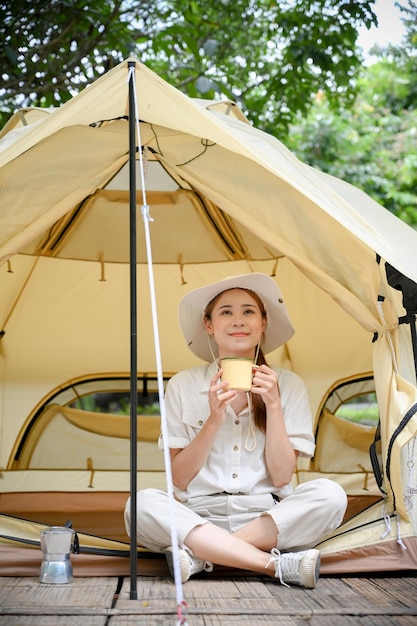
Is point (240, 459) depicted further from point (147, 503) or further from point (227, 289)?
point (227, 289)

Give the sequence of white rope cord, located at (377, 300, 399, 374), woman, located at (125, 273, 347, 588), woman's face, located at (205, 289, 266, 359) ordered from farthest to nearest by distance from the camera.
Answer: woman's face, located at (205, 289, 266, 359), white rope cord, located at (377, 300, 399, 374), woman, located at (125, 273, 347, 588)

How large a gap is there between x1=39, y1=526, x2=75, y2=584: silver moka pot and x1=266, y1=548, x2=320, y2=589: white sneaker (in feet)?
1.89

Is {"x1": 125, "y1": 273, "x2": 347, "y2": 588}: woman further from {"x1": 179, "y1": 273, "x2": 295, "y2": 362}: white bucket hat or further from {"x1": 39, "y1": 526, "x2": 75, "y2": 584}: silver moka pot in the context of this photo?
{"x1": 39, "y1": 526, "x2": 75, "y2": 584}: silver moka pot

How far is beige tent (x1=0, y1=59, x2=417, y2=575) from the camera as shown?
238 centimetres

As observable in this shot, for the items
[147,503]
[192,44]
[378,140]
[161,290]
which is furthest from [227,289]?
[378,140]

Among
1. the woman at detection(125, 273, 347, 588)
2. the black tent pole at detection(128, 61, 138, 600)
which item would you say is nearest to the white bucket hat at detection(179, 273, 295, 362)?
the woman at detection(125, 273, 347, 588)

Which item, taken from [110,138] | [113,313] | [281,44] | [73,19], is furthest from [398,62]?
[110,138]

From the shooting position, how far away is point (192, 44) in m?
4.70

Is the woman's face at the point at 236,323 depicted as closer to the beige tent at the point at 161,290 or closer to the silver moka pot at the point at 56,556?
the beige tent at the point at 161,290

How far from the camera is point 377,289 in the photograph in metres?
2.57

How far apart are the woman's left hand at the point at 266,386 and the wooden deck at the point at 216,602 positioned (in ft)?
1.74

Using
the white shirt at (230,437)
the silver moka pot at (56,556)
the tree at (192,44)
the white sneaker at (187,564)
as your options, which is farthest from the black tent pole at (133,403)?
the tree at (192,44)

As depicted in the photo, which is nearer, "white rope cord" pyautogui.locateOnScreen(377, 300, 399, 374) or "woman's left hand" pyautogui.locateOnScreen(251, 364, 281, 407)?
"woman's left hand" pyautogui.locateOnScreen(251, 364, 281, 407)

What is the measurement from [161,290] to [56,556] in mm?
1974
